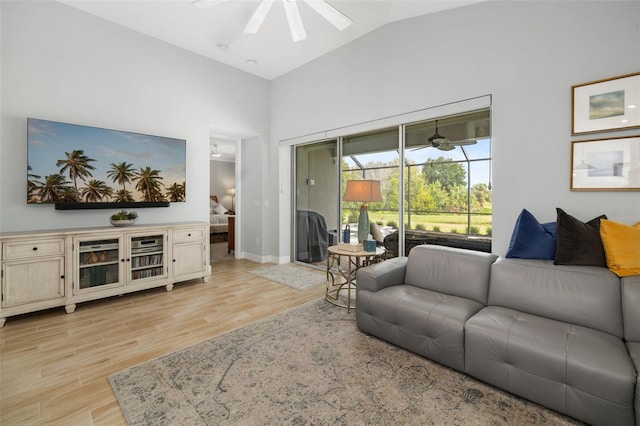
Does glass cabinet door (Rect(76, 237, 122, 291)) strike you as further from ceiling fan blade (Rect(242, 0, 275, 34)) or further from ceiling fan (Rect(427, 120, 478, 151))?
ceiling fan (Rect(427, 120, 478, 151))

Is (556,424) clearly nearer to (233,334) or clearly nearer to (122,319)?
(233,334)

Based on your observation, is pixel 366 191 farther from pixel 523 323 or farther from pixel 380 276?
pixel 523 323

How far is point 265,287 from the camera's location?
3844 mm

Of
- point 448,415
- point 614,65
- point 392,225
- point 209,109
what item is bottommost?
point 448,415

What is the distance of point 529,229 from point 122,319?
388cm

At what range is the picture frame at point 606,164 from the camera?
2230 mm

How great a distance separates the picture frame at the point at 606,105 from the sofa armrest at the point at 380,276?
194cm

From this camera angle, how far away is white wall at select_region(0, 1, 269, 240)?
10.0ft

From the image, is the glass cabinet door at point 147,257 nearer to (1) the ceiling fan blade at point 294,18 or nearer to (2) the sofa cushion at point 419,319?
(2) the sofa cushion at point 419,319

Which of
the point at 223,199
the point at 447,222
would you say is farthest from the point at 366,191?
the point at 223,199

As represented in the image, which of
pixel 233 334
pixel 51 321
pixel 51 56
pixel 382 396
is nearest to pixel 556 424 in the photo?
pixel 382 396

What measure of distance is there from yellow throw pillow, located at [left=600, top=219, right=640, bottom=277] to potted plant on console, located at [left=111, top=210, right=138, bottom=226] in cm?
468

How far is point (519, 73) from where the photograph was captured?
8.91ft

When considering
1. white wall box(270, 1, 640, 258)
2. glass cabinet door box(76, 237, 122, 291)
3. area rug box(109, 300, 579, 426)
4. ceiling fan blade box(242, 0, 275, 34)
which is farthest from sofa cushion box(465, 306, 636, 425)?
glass cabinet door box(76, 237, 122, 291)
